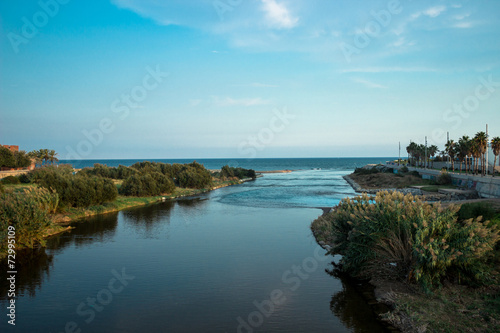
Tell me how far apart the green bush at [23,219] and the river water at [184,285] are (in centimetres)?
107

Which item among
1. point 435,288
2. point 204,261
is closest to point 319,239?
point 204,261

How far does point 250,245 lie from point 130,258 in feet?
21.2

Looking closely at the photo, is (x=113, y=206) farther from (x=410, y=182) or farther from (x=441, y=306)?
(x=410, y=182)

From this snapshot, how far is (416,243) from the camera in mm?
11156

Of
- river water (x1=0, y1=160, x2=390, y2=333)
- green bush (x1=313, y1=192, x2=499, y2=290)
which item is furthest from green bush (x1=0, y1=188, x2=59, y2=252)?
green bush (x1=313, y1=192, x2=499, y2=290)

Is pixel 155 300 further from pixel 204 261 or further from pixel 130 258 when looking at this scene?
pixel 130 258

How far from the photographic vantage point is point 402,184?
52875mm

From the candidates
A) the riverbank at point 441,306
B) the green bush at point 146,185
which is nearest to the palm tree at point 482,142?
the riverbank at point 441,306

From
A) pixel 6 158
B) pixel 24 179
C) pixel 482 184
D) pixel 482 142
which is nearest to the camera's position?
pixel 482 184
